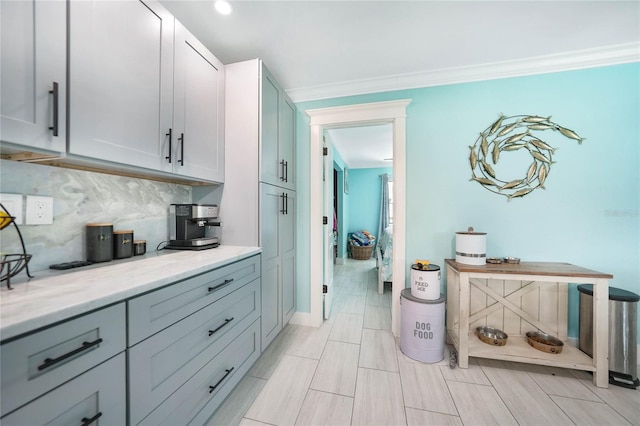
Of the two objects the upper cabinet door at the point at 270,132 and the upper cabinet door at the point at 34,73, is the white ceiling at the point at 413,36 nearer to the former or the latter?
the upper cabinet door at the point at 270,132

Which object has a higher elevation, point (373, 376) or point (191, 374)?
point (191, 374)

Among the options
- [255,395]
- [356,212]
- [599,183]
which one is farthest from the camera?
[356,212]

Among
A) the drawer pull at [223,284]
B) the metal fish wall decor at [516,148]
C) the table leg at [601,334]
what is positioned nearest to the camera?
the drawer pull at [223,284]

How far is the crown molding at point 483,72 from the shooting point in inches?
73.4

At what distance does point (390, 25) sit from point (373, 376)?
2.54m

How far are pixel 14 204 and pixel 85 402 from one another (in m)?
0.89

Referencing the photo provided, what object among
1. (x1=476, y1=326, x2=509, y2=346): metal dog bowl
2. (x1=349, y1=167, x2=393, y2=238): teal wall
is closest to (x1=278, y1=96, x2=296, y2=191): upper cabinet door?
(x1=476, y1=326, x2=509, y2=346): metal dog bowl

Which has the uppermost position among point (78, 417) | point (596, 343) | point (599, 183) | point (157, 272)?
point (599, 183)

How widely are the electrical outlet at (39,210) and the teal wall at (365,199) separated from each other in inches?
234

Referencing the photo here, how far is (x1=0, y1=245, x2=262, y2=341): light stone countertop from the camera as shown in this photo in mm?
602

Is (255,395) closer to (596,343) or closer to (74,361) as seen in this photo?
(74,361)

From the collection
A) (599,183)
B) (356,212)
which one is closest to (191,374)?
(599,183)

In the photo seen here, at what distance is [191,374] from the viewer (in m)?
1.07

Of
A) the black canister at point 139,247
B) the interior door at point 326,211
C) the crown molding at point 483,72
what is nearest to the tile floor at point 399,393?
the interior door at point 326,211
